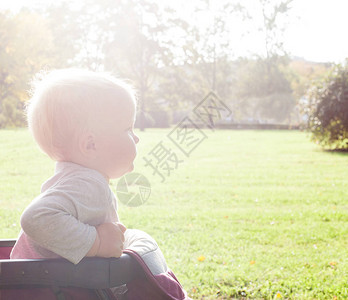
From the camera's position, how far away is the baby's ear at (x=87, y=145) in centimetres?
156

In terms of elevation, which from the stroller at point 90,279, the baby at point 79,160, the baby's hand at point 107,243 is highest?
the baby at point 79,160

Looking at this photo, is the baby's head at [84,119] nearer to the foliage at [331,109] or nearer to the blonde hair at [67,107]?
the blonde hair at [67,107]

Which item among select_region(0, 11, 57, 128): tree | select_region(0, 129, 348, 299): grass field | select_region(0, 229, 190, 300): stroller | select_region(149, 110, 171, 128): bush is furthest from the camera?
select_region(149, 110, 171, 128): bush

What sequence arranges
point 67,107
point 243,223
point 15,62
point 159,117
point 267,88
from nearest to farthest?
1. point 67,107
2. point 243,223
3. point 15,62
4. point 159,117
5. point 267,88

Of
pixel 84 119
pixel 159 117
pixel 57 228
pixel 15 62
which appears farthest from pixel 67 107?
pixel 159 117

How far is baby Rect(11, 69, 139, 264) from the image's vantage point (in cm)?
140

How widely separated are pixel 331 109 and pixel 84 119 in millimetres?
13111

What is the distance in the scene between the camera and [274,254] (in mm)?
3764

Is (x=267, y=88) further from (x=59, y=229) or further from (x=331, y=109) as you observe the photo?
(x=59, y=229)

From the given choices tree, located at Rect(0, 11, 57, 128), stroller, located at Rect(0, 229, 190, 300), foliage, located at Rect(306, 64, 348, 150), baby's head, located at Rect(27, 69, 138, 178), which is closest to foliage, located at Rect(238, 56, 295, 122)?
tree, located at Rect(0, 11, 57, 128)

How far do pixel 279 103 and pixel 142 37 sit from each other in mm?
14762

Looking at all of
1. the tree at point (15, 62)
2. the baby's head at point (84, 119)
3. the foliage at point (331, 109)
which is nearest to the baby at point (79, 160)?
the baby's head at point (84, 119)

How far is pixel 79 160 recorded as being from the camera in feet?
5.24

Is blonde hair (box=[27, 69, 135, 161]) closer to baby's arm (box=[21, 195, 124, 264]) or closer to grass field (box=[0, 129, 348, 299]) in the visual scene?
baby's arm (box=[21, 195, 124, 264])
